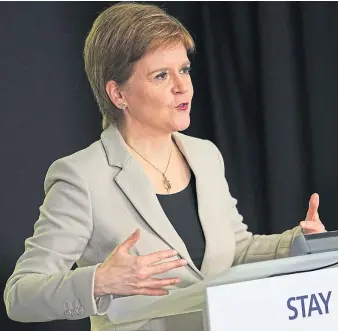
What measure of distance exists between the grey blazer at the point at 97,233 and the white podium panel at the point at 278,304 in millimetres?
335

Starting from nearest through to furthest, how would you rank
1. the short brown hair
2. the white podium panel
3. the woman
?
the white podium panel
the woman
the short brown hair

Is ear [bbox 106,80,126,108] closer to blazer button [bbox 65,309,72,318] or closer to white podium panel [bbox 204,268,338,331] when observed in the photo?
blazer button [bbox 65,309,72,318]

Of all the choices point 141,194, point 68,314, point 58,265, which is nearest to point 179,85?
point 141,194

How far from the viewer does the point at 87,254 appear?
2.16 meters

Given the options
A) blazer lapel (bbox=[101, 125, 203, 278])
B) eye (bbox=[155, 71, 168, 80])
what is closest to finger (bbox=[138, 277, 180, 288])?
blazer lapel (bbox=[101, 125, 203, 278])

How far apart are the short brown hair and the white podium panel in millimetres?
811

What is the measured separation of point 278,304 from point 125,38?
87 centimetres

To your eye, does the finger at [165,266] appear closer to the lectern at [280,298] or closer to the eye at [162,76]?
the lectern at [280,298]

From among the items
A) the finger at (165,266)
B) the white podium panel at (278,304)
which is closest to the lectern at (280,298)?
the white podium panel at (278,304)

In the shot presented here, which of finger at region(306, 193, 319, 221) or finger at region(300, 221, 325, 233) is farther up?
finger at region(306, 193, 319, 221)

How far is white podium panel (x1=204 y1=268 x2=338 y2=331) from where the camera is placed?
1.54 m

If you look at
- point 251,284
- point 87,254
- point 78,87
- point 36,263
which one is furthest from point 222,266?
point 78,87

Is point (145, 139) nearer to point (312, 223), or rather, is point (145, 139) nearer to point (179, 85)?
point (179, 85)

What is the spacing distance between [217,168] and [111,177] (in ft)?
1.25
